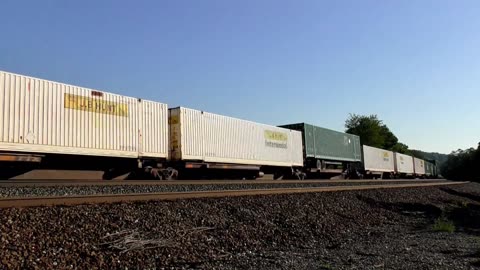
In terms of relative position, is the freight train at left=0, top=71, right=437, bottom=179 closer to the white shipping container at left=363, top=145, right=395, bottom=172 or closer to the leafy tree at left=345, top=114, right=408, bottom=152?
the white shipping container at left=363, top=145, right=395, bottom=172

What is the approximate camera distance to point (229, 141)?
23234 mm

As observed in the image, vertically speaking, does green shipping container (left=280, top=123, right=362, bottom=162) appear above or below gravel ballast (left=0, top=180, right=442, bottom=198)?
above

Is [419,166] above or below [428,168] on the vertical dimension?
above

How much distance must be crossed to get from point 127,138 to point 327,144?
2116 cm

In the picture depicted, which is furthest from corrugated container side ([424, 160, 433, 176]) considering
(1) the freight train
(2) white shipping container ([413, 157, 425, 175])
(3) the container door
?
(1) the freight train

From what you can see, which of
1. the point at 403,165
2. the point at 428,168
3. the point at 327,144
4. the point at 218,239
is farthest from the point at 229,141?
the point at 428,168

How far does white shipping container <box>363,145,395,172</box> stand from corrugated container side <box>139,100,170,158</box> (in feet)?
92.1

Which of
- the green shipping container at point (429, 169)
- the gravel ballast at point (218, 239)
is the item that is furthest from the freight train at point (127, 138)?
the green shipping container at point (429, 169)

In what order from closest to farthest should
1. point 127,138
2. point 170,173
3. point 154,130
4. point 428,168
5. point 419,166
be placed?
point 127,138 < point 170,173 < point 154,130 < point 419,166 < point 428,168

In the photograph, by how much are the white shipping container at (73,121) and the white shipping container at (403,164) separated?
141ft

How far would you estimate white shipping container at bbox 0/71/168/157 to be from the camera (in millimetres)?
13781

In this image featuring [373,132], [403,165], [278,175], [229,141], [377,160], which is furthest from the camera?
[373,132]

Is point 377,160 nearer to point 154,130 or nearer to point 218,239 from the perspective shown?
point 154,130

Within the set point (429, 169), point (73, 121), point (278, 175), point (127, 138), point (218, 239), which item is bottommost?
point (218, 239)
